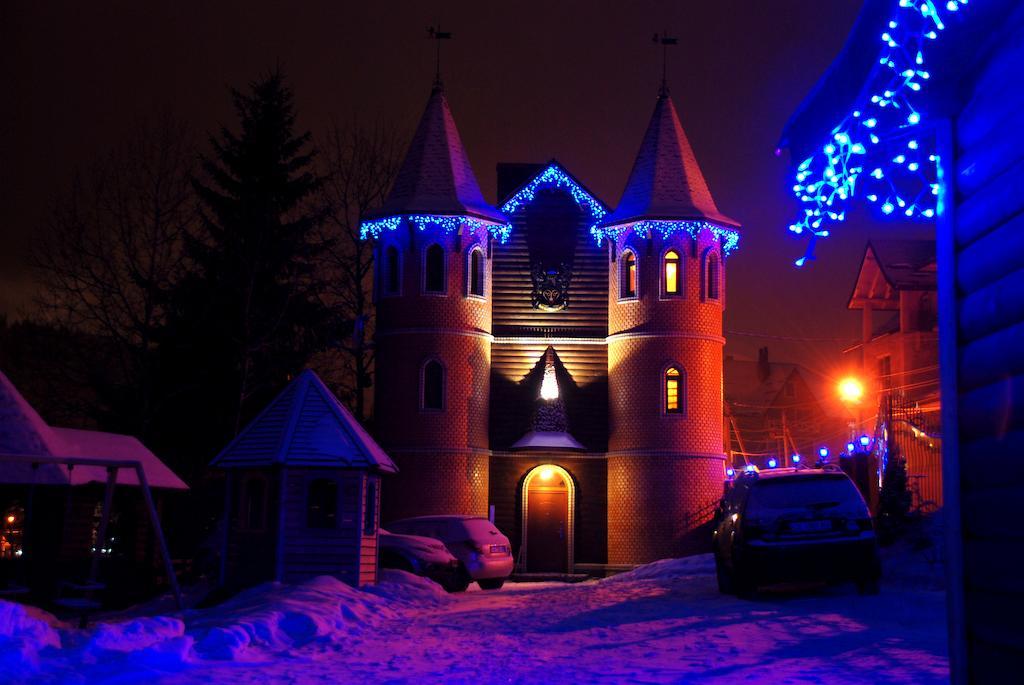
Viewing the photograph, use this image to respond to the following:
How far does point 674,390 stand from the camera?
36.0m

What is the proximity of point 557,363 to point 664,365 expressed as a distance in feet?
10.7

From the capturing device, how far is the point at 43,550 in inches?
896

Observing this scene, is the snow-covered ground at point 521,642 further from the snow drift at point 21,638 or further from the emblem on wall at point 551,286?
the emblem on wall at point 551,286

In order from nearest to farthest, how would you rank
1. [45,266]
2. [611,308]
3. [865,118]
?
1. [865,118]
2. [45,266]
3. [611,308]

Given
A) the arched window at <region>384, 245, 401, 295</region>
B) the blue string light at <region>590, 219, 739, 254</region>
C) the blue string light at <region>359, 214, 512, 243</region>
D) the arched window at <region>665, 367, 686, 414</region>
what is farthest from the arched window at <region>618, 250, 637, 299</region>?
the arched window at <region>384, 245, 401, 295</region>

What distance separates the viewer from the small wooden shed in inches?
875

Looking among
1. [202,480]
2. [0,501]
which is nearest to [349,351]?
[202,480]

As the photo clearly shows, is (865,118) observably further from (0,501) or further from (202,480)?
(202,480)

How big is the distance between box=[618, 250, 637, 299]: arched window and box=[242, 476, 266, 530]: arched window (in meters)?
16.3

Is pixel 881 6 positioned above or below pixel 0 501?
above

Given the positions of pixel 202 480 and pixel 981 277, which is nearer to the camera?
pixel 981 277

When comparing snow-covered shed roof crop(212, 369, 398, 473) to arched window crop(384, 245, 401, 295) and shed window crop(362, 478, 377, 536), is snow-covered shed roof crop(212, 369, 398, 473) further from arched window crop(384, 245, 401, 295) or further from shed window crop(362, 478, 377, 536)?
arched window crop(384, 245, 401, 295)

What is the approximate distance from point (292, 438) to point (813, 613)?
11256mm

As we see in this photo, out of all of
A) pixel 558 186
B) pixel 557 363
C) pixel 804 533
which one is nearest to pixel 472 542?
pixel 557 363
